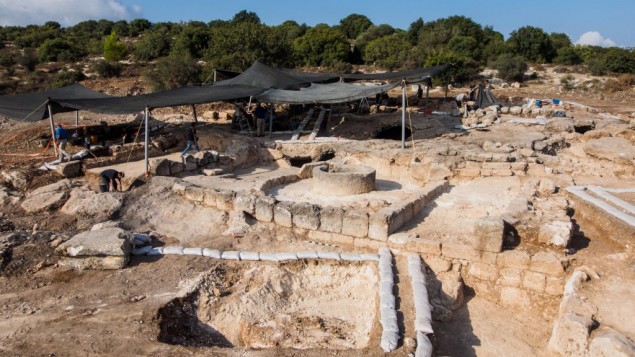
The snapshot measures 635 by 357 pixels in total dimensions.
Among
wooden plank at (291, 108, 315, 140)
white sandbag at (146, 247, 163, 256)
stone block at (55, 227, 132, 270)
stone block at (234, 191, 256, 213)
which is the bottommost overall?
white sandbag at (146, 247, 163, 256)

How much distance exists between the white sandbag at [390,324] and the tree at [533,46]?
39793 millimetres

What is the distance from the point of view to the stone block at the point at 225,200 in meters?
8.23

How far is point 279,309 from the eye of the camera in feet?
19.2

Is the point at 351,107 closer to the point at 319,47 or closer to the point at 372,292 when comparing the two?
the point at 372,292

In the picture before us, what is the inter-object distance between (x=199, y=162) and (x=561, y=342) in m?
9.16

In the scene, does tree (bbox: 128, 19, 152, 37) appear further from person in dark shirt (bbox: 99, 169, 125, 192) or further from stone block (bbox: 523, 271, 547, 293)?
stone block (bbox: 523, 271, 547, 293)

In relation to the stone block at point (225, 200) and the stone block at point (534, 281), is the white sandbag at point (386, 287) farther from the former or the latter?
the stone block at point (225, 200)

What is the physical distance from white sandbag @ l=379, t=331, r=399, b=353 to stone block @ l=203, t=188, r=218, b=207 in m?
4.83

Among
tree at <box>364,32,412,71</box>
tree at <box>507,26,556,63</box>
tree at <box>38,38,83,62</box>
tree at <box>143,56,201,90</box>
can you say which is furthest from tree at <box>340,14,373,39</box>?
tree at <box>143,56,201,90</box>

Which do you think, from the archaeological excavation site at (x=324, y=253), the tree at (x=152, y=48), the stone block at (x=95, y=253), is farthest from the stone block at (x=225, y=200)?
the tree at (x=152, y=48)

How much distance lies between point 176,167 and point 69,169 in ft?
8.22

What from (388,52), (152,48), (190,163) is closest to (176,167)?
(190,163)

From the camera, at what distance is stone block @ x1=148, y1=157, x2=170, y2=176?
34.2ft

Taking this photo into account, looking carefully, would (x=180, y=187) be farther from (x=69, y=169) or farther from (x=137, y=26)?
(x=137, y=26)
